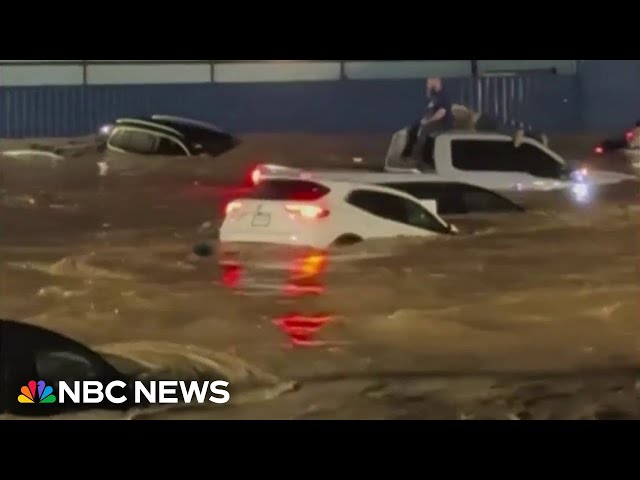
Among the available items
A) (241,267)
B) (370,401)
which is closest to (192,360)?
(241,267)

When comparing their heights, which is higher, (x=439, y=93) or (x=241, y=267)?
(x=439, y=93)

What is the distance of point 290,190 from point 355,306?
0.31m

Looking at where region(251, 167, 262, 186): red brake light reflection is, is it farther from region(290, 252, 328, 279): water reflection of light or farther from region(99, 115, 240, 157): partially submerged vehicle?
region(290, 252, 328, 279): water reflection of light

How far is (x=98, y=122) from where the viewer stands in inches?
96.9

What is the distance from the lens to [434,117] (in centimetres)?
245

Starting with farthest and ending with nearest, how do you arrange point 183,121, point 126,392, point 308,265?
1. point 183,121
2. point 308,265
3. point 126,392

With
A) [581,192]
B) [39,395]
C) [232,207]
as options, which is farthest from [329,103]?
[39,395]

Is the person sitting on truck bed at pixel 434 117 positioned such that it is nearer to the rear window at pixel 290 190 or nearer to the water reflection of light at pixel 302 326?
the rear window at pixel 290 190

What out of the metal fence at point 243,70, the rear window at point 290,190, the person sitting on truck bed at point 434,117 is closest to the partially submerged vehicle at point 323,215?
the rear window at point 290,190

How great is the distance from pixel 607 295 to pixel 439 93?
61 cm

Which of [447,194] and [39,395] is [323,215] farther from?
[39,395]

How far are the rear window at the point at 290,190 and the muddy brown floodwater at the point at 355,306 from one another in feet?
0.36
